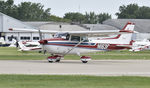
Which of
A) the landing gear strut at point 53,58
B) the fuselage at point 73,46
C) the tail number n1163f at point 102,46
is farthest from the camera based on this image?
the tail number n1163f at point 102,46

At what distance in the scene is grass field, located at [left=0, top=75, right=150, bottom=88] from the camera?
575 inches

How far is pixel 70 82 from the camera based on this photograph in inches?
613

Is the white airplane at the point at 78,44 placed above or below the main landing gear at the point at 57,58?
above

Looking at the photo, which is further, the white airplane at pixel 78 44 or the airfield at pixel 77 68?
the white airplane at pixel 78 44

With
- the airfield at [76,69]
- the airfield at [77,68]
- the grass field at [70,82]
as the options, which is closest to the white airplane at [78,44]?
the airfield at [77,68]

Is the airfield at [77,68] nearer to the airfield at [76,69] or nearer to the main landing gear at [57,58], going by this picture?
the airfield at [76,69]

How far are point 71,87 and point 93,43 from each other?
15.4m

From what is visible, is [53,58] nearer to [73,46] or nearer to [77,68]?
[73,46]

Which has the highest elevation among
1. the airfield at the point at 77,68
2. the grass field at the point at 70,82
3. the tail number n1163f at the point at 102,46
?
the tail number n1163f at the point at 102,46

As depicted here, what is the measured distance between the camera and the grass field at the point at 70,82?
1462 cm

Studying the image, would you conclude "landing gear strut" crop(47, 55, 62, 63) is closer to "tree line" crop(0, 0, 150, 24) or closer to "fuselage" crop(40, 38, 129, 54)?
"fuselage" crop(40, 38, 129, 54)

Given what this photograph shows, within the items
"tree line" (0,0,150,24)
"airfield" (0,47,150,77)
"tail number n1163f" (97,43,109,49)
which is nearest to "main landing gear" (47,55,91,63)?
"airfield" (0,47,150,77)

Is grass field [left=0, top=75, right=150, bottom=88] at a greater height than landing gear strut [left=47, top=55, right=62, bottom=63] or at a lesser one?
greater

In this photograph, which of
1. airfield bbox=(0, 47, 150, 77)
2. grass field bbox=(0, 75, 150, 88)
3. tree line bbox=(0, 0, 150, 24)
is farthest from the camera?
tree line bbox=(0, 0, 150, 24)
